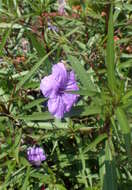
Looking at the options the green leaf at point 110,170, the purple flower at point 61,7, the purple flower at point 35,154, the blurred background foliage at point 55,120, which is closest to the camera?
the green leaf at point 110,170

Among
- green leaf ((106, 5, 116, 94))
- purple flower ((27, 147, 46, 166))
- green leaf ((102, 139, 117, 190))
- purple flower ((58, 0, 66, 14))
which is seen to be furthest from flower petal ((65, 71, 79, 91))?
purple flower ((58, 0, 66, 14))

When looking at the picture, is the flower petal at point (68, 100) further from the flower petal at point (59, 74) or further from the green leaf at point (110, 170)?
the green leaf at point (110, 170)

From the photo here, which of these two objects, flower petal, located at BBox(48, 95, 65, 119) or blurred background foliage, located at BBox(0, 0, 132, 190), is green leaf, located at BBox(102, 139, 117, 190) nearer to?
blurred background foliage, located at BBox(0, 0, 132, 190)

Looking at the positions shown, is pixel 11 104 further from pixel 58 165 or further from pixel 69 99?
pixel 69 99

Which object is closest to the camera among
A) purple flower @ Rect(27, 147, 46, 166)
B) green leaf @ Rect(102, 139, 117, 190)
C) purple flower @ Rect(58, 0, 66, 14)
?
green leaf @ Rect(102, 139, 117, 190)

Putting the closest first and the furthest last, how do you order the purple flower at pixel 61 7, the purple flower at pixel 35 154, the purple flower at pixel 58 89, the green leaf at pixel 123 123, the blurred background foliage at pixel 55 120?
the green leaf at pixel 123 123 < the purple flower at pixel 58 89 < the blurred background foliage at pixel 55 120 < the purple flower at pixel 35 154 < the purple flower at pixel 61 7

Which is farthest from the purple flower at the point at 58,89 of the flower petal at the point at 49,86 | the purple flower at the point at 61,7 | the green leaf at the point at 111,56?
the purple flower at the point at 61,7

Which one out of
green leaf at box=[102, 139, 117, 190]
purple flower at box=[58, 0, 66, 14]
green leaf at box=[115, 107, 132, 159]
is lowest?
green leaf at box=[102, 139, 117, 190]

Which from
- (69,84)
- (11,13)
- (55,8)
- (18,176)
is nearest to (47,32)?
(11,13)
